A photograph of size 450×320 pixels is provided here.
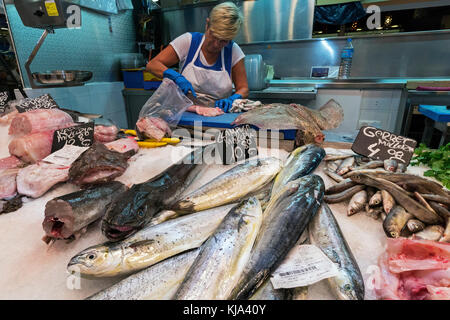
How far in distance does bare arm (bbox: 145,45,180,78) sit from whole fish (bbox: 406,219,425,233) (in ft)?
10.4

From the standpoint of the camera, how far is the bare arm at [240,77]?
3.70 meters

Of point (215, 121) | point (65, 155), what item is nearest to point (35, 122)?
point (65, 155)

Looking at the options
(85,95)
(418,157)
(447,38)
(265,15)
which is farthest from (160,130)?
(447,38)

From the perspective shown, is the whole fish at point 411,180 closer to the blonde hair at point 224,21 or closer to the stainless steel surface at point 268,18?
the blonde hair at point 224,21

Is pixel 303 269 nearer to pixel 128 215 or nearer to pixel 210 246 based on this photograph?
pixel 210 246

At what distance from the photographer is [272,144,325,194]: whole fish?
59.5 inches

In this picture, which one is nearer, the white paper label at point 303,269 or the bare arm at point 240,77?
the white paper label at point 303,269

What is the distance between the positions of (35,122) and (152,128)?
94cm

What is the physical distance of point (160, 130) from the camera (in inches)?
91.3

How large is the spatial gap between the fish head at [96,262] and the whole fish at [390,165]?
5.34 feet

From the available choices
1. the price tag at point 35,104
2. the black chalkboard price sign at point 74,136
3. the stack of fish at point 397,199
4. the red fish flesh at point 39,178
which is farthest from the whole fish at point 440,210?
the price tag at point 35,104

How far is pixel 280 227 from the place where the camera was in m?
1.07

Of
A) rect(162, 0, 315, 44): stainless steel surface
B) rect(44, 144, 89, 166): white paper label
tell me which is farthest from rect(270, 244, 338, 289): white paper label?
rect(162, 0, 315, 44): stainless steel surface

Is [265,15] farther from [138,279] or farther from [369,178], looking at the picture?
[138,279]
